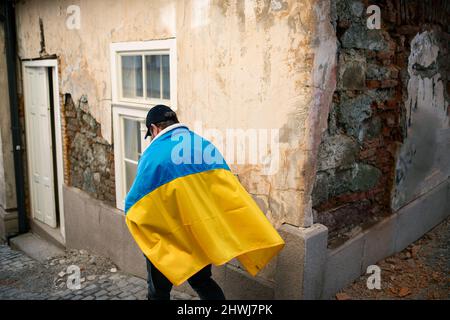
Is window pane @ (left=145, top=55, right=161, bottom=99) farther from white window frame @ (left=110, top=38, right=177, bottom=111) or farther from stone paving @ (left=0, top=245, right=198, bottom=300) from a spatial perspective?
stone paving @ (left=0, top=245, right=198, bottom=300)

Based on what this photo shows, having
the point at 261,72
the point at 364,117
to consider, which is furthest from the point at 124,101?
the point at 364,117

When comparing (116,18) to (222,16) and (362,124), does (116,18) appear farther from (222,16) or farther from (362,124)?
(362,124)

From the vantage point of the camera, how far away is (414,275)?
4.16 meters

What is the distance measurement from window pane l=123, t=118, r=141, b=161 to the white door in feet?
6.53

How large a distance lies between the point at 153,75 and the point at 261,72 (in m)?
1.50

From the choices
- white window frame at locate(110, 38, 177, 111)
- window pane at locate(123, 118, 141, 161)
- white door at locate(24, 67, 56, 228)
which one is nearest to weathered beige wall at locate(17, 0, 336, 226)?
white window frame at locate(110, 38, 177, 111)

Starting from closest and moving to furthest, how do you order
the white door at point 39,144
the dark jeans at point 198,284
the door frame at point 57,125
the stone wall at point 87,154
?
the dark jeans at point 198,284 < the stone wall at point 87,154 < the door frame at point 57,125 < the white door at point 39,144

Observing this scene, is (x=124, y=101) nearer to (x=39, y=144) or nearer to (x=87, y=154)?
(x=87, y=154)

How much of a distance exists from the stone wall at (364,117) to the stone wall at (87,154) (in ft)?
8.72

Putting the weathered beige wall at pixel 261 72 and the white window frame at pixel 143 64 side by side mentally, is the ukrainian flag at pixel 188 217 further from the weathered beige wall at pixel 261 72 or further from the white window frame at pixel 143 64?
the white window frame at pixel 143 64

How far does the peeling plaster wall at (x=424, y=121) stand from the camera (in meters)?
4.36

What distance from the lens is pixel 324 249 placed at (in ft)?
11.2

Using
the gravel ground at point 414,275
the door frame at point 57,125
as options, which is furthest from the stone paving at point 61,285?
the gravel ground at point 414,275

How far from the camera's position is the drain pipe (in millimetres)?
6473
